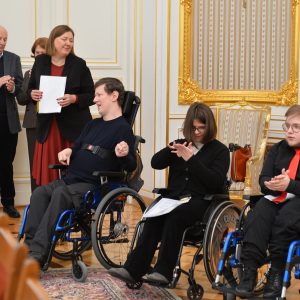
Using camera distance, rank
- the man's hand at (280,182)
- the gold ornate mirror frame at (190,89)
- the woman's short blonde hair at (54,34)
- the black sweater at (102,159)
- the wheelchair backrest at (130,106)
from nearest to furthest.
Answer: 1. the man's hand at (280,182)
2. the black sweater at (102,159)
3. the wheelchair backrest at (130,106)
4. the woman's short blonde hair at (54,34)
5. the gold ornate mirror frame at (190,89)

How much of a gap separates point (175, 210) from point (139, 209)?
2.77ft

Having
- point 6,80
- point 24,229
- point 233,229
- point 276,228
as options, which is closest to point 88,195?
point 24,229

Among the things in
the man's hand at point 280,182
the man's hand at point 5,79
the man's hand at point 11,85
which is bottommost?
the man's hand at point 280,182

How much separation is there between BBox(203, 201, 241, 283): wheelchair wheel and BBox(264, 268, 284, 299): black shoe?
1.26 ft

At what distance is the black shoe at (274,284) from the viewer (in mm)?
3465

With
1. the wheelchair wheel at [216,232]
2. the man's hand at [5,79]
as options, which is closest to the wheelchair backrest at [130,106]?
the wheelchair wheel at [216,232]

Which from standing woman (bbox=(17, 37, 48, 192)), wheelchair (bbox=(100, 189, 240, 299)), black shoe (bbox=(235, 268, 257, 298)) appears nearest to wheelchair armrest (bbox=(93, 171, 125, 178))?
wheelchair (bbox=(100, 189, 240, 299))

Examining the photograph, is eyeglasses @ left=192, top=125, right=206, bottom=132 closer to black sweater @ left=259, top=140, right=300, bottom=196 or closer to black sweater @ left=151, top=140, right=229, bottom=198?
black sweater @ left=151, top=140, right=229, bottom=198

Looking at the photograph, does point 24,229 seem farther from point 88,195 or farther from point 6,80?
point 6,80

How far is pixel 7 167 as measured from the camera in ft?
20.6

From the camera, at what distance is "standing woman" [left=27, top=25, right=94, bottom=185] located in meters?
5.10

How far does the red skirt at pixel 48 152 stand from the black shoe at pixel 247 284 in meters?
1.95

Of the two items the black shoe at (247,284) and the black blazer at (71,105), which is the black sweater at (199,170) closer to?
the black shoe at (247,284)

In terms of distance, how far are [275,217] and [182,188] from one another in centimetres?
66
